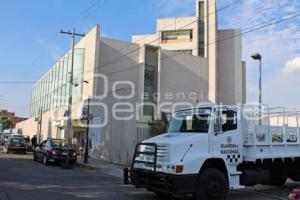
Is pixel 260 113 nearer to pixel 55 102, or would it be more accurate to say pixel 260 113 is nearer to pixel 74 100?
pixel 74 100

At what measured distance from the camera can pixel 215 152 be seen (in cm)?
1356

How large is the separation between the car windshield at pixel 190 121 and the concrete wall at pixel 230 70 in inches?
2070

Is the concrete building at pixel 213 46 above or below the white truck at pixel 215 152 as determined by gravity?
above

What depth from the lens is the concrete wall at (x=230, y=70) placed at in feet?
221

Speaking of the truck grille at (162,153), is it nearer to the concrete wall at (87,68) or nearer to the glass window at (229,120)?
the glass window at (229,120)

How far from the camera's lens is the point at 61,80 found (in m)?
60.7

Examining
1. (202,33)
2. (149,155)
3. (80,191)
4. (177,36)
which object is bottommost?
(80,191)

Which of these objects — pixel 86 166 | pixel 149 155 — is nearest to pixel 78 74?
pixel 86 166

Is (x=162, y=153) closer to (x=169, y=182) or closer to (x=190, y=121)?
(x=169, y=182)

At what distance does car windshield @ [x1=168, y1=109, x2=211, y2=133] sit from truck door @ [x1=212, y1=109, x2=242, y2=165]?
1.07ft

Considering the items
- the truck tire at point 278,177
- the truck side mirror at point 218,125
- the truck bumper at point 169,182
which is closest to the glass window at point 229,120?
the truck side mirror at point 218,125

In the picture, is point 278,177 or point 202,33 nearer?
point 278,177

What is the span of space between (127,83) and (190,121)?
40.6 meters

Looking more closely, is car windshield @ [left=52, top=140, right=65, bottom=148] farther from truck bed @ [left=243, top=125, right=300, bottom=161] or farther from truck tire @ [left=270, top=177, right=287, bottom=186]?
truck bed @ [left=243, top=125, right=300, bottom=161]
